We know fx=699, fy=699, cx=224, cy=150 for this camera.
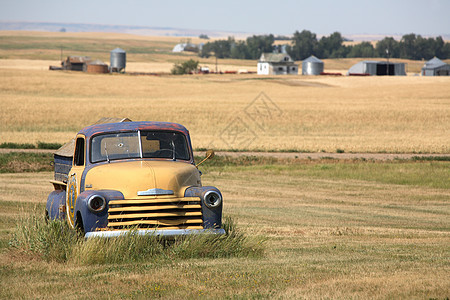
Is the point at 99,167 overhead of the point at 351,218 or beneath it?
overhead

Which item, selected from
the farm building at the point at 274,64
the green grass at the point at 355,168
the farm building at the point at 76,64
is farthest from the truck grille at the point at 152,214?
the farm building at the point at 274,64

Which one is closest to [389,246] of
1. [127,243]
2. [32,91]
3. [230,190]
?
[127,243]

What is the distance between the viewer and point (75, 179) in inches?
475

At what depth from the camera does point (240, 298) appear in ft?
27.6

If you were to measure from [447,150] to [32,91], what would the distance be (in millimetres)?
58378

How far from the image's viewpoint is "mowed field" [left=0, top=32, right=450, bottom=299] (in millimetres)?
9117

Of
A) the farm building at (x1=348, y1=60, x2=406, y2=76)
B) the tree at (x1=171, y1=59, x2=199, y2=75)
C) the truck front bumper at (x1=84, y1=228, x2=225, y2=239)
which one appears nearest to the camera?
the truck front bumper at (x1=84, y1=228, x2=225, y2=239)

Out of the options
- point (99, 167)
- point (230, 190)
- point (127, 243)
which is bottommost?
point (230, 190)

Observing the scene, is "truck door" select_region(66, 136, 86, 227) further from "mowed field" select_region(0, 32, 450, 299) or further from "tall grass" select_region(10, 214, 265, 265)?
"mowed field" select_region(0, 32, 450, 299)

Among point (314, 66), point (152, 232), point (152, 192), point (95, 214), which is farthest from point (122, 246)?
point (314, 66)

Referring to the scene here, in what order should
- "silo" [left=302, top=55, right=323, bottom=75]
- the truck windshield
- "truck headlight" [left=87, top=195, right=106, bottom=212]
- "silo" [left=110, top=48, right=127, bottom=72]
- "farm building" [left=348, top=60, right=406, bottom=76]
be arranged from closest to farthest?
"truck headlight" [left=87, top=195, right=106, bottom=212] → the truck windshield → "farm building" [left=348, top=60, right=406, bottom=76] → "silo" [left=110, top=48, right=127, bottom=72] → "silo" [left=302, top=55, right=323, bottom=75]

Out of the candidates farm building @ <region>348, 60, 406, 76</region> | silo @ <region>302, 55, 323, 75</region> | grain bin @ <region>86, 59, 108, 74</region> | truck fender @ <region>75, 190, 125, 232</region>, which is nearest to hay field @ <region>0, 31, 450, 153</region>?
truck fender @ <region>75, 190, 125, 232</region>

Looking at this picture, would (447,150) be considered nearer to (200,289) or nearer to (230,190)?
(230,190)

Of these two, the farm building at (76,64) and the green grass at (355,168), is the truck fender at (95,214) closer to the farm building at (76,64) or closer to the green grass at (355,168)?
the green grass at (355,168)
